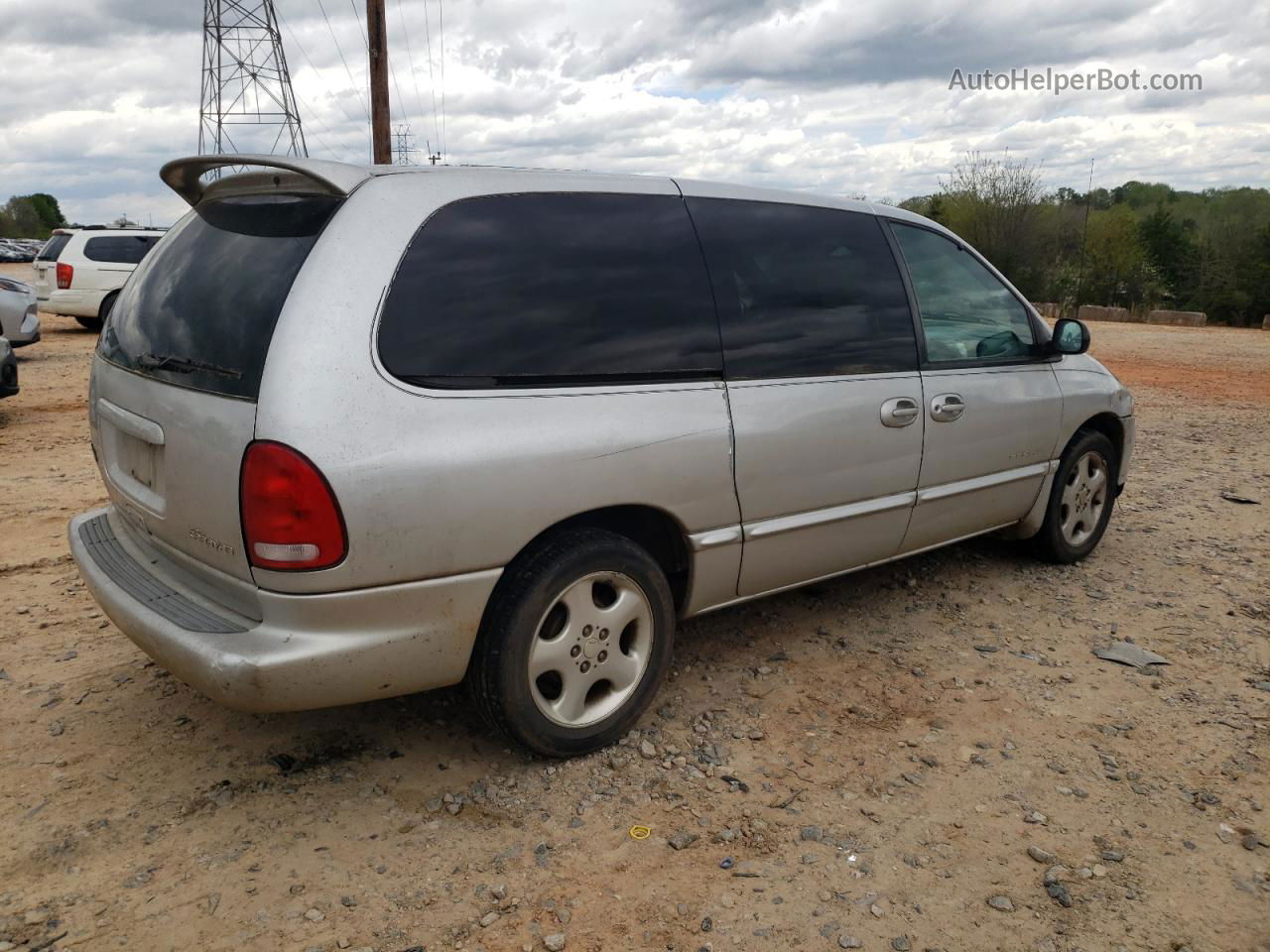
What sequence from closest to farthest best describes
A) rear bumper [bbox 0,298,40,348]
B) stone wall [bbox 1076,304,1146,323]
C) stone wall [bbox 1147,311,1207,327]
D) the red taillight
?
1. the red taillight
2. rear bumper [bbox 0,298,40,348]
3. stone wall [bbox 1147,311,1207,327]
4. stone wall [bbox 1076,304,1146,323]

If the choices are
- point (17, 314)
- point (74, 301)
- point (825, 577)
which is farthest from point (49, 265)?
point (825, 577)

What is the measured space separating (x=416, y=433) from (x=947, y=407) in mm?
2349

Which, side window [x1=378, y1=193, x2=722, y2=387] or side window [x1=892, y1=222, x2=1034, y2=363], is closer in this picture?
side window [x1=378, y1=193, x2=722, y2=387]

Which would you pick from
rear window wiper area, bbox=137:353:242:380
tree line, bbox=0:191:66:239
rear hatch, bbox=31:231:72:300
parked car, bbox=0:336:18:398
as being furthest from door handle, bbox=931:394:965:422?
tree line, bbox=0:191:66:239

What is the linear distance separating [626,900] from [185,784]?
1.45 meters

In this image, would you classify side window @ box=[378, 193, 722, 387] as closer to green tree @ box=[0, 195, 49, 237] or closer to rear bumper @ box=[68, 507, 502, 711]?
Result: rear bumper @ box=[68, 507, 502, 711]

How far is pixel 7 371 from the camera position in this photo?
8.61 m

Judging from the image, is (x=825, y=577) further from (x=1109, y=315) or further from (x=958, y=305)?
(x=1109, y=315)

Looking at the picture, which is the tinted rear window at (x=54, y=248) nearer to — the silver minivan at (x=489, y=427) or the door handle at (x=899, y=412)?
the silver minivan at (x=489, y=427)

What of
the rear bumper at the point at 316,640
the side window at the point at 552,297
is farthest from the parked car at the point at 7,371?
the side window at the point at 552,297

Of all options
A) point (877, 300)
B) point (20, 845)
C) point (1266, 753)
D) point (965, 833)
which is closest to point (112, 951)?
point (20, 845)

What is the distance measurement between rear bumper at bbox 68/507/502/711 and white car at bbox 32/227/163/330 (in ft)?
49.4

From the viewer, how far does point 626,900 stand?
2.52 m

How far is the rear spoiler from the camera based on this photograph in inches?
110
